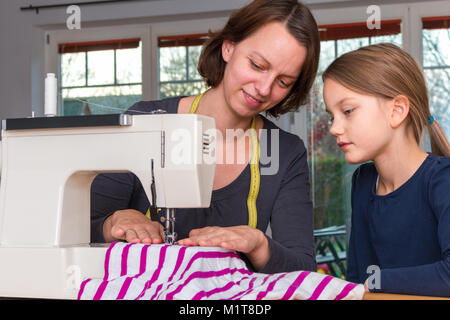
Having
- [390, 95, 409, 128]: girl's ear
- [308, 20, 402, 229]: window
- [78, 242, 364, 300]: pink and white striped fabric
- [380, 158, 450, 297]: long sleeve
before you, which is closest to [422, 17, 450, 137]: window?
[308, 20, 402, 229]: window

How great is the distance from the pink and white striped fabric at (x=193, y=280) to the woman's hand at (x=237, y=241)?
0.06ft

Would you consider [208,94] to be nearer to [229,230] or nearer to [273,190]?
[273,190]

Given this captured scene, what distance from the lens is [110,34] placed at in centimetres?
466

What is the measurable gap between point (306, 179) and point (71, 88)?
12.0ft

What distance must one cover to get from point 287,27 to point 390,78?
0.32 m

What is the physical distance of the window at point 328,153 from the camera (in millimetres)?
4242

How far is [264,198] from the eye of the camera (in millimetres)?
1555

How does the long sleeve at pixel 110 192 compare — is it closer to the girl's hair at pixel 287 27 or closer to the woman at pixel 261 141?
the woman at pixel 261 141

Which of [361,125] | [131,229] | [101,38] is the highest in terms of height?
[101,38]

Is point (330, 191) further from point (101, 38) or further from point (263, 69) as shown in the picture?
point (263, 69)

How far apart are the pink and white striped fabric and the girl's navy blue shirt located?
248 mm

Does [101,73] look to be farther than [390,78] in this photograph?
Yes

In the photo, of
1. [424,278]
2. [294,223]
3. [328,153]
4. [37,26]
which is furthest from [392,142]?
[37,26]
